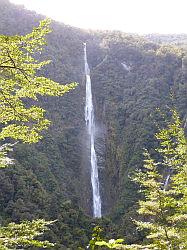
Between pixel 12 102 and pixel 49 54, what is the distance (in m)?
43.5

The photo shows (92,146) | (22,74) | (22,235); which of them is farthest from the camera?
(92,146)

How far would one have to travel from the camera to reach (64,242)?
24.8 metres

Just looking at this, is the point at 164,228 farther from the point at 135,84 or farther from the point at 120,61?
the point at 120,61

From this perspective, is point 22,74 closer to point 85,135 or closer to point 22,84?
point 22,84

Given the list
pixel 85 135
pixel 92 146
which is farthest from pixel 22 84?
pixel 85 135

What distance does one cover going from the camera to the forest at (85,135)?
5965 millimetres

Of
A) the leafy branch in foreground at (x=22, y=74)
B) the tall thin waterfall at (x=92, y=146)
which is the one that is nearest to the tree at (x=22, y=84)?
the leafy branch in foreground at (x=22, y=74)

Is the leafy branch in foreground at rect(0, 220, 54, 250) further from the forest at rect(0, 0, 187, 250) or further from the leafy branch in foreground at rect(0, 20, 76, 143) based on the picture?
the leafy branch in foreground at rect(0, 20, 76, 143)

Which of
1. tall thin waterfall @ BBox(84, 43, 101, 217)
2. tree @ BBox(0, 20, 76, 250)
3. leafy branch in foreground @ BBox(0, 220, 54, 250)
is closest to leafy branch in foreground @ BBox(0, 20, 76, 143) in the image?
tree @ BBox(0, 20, 76, 250)

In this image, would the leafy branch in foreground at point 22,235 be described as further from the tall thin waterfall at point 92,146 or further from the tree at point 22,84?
the tall thin waterfall at point 92,146

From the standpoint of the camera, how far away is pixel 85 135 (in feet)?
133

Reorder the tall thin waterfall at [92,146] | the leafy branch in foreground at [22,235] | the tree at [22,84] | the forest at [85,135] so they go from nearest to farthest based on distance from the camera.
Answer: the leafy branch in foreground at [22,235]
the tree at [22,84]
the forest at [85,135]
the tall thin waterfall at [92,146]

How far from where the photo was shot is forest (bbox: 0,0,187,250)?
5.96m

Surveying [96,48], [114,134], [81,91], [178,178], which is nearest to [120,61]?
[96,48]
